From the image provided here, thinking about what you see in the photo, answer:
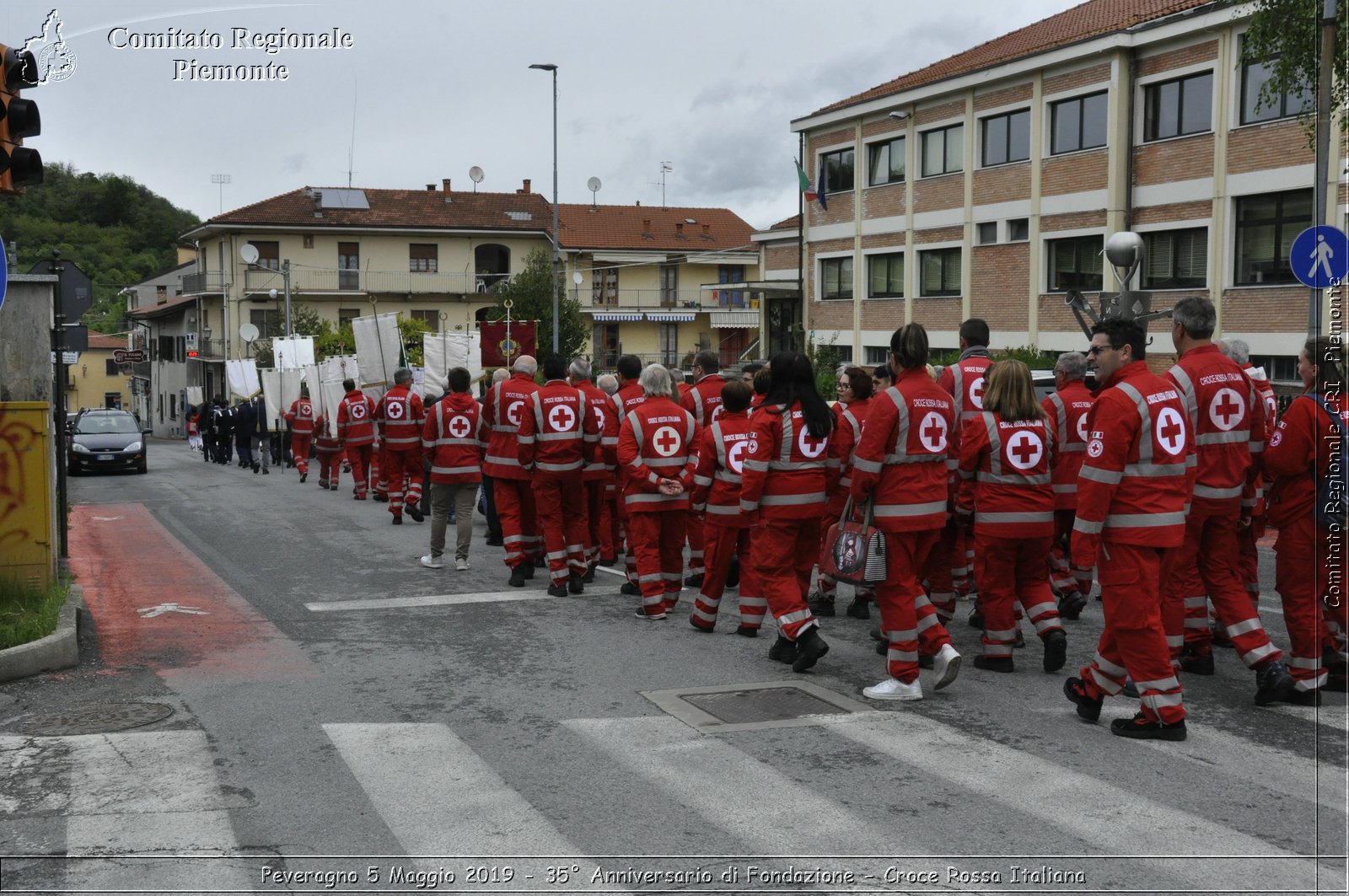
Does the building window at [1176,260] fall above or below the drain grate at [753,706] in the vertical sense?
above

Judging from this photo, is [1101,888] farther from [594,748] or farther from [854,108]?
[854,108]

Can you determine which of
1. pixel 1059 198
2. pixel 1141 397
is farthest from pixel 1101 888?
pixel 1059 198

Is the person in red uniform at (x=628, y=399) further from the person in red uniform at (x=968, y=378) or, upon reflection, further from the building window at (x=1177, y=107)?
the building window at (x=1177, y=107)

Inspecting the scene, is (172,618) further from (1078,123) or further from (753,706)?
(1078,123)

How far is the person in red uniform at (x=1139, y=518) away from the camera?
20.8ft

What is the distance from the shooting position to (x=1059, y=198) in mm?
30359

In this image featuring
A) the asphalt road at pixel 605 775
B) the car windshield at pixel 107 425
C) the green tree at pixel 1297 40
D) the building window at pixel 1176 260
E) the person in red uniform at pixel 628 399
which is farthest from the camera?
the car windshield at pixel 107 425

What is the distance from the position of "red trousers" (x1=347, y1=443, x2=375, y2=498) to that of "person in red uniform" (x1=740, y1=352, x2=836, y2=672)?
1340cm

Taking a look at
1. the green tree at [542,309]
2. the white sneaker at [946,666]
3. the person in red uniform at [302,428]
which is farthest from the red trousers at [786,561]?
the green tree at [542,309]

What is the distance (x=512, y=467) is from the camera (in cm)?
1134

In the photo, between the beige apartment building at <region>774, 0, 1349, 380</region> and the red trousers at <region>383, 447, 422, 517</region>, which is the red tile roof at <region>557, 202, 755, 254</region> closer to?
the beige apartment building at <region>774, 0, 1349, 380</region>

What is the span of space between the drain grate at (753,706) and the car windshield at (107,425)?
87.9 feet

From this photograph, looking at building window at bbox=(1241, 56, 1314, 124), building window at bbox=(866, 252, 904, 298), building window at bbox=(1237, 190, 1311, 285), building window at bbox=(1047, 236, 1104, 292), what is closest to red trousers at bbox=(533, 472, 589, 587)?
building window at bbox=(1237, 190, 1311, 285)

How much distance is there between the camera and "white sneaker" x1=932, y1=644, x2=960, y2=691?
23.6 feet
